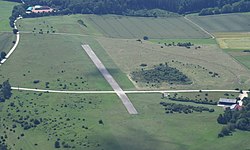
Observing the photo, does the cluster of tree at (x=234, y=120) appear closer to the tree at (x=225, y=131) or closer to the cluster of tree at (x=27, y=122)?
the tree at (x=225, y=131)

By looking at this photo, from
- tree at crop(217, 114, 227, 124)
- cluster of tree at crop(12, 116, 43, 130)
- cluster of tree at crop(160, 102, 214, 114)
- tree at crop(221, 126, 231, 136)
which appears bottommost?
cluster of tree at crop(12, 116, 43, 130)

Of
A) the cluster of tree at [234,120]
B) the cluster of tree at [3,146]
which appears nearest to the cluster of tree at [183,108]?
the cluster of tree at [234,120]

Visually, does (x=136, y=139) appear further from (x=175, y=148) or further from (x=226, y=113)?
(x=226, y=113)

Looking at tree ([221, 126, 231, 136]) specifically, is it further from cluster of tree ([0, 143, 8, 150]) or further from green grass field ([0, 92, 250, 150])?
cluster of tree ([0, 143, 8, 150])

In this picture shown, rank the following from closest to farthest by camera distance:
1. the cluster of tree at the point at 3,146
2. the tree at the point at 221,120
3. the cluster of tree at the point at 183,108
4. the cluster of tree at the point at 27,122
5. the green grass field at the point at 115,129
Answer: the cluster of tree at the point at 3,146 < the green grass field at the point at 115,129 < the tree at the point at 221,120 < the cluster of tree at the point at 27,122 < the cluster of tree at the point at 183,108

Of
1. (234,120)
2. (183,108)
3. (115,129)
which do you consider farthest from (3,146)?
(234,120)

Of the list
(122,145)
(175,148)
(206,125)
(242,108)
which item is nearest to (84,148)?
(122,145)

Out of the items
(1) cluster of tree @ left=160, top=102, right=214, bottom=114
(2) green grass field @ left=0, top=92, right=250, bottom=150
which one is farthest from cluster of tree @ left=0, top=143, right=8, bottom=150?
(1) cluster of tree @ left=160, top=102, right=214, bottom=114

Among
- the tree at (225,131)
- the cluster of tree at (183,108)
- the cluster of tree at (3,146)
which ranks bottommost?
the cluster of tree at (3,146)

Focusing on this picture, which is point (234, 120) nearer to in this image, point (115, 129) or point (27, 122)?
point (115, 129)
